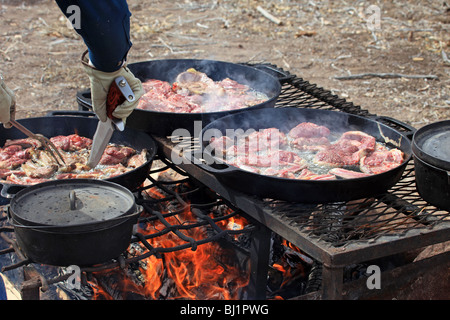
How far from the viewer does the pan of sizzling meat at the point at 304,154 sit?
2.85 meters

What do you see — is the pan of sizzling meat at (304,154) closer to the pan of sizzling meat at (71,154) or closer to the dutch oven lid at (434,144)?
the dutch oven lid at (434,144)

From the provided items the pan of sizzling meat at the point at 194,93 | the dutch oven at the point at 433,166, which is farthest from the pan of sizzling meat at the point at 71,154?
the dutch oven at the point at 433,166

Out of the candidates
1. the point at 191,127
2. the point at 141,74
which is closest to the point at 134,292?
the point at 191,127

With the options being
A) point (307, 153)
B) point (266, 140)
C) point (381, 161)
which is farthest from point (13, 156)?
point (381, 161)

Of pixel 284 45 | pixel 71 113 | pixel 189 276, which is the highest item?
pixel 71 113

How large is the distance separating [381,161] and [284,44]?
23.5 ft

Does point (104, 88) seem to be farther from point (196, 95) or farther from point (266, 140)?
point (196, 95)

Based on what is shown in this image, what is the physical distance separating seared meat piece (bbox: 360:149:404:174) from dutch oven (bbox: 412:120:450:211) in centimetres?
18

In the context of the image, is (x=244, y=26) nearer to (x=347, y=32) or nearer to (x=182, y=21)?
(x=182, y=21)

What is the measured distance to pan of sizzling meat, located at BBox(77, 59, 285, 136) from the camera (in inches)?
147

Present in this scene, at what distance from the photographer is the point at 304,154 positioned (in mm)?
3545

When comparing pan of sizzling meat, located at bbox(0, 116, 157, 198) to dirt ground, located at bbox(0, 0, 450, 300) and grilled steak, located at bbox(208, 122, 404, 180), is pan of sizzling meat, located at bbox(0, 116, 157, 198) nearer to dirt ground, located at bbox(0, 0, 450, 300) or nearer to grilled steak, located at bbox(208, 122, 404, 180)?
grilled steak, located at bbox(208, 122, 404, 180)

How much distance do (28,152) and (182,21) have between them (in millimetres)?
7967
